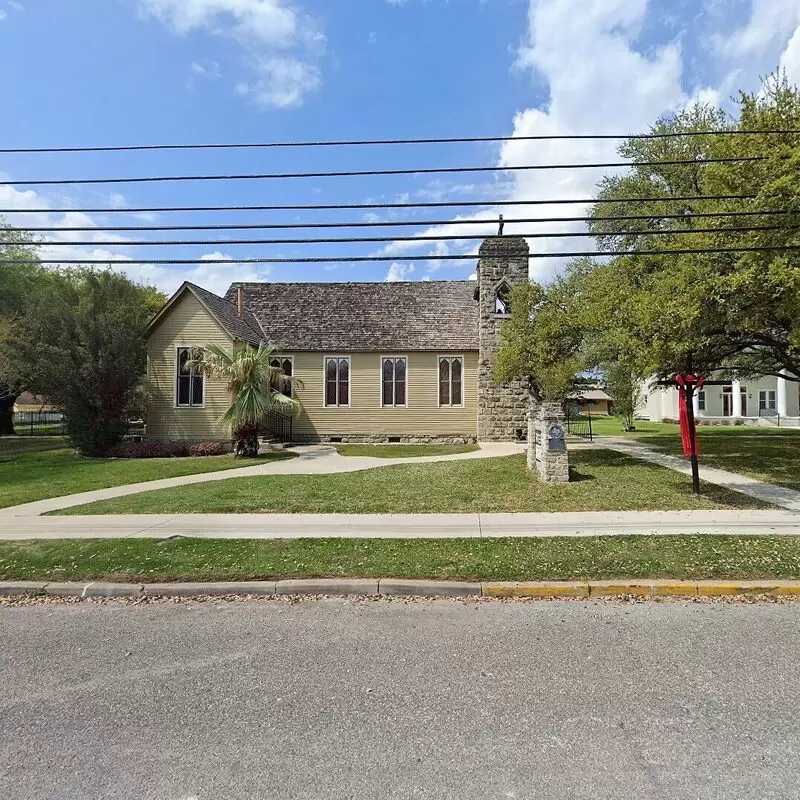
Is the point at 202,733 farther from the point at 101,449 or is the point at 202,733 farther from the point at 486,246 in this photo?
the point at 486,246

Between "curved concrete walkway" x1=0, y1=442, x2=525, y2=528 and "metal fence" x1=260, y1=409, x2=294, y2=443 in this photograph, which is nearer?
"curved concrete walkway" x1=0, y1=442, x2=525, y2=528

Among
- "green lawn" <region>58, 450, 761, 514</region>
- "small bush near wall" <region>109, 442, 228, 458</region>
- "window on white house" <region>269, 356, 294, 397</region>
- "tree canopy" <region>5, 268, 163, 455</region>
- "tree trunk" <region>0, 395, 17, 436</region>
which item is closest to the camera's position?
"green lawn" <region>58, 450, 761, 514</region>

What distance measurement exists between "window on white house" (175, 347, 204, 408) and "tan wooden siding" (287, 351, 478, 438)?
4.08 meters

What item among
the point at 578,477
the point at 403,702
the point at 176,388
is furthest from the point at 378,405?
the point at 403,702

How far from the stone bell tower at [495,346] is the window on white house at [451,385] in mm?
1054

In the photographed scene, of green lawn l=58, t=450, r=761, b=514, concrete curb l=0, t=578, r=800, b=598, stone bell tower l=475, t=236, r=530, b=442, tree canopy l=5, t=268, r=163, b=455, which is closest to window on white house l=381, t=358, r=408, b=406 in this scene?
stone bell tower l=475, t=236, r=530, b=442

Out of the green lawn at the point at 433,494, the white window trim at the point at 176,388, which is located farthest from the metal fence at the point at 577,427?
the white window trim at the point at 176,388

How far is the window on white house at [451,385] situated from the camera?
74.5 feet

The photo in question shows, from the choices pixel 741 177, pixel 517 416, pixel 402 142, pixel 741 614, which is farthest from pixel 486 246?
pixel 741 614

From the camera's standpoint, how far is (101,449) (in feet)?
62.9

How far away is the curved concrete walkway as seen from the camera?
32.2 ft

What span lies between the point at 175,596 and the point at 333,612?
1.88 metres

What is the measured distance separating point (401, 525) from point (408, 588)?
239cm

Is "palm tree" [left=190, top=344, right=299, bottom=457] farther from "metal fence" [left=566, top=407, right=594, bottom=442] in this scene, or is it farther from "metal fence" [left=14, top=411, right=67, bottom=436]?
"metal fence" [left=566, top=407, right=594, bottom=442]
